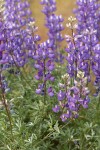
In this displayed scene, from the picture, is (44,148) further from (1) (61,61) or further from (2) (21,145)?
(1) (61,61)

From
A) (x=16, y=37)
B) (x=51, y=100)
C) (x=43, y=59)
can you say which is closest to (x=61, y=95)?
(x=43, y=59)

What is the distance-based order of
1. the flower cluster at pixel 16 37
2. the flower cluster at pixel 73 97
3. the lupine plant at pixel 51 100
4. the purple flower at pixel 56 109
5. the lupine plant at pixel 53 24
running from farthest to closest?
1. the lupine plant at pixel 53 24
2. the flower cluster at pixel 16 37
3. the purple flower at pixel 56 109
4. the lupine plant at pixel 51 100
5. the flower cluster at pixel 73 97

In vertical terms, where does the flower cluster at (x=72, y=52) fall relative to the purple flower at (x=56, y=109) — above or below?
above

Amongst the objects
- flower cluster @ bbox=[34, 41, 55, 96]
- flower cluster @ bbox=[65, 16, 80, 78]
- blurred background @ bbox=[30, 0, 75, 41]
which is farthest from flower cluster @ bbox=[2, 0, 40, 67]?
blurred background @ bbox=[30, 0, 75, 41]

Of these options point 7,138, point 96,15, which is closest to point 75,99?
point 7,138

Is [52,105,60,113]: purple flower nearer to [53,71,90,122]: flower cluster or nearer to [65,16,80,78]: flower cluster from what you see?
[53,71,90,122]: flower cluster

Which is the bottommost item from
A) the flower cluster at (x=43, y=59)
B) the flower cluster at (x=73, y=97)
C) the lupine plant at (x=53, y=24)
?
the flower cluster at (x=73, y=97)

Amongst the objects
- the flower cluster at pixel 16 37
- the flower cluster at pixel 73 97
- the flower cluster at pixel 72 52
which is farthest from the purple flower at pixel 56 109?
the flower cluster at pixel 16 37

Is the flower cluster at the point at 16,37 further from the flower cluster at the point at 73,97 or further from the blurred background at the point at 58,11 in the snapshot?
the blurred background at the point at 58,11

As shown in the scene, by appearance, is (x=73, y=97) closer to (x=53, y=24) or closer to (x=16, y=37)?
(x=16, y=37)
